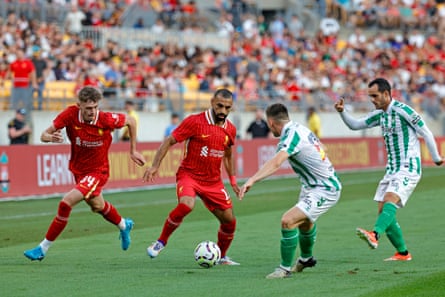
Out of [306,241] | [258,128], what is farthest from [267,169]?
[258,128]

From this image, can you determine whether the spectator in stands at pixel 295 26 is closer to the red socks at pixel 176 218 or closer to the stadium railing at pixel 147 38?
the stadium railing at pixel 147 38

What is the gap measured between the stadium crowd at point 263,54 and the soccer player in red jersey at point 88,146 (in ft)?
49.4

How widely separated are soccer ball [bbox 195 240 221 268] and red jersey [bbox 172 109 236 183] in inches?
35.0

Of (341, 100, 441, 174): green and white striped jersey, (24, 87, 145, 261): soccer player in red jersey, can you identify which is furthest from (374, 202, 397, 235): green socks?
(24, 87, 145, 261): soccer player in red jersey

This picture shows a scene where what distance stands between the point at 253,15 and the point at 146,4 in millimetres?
7314

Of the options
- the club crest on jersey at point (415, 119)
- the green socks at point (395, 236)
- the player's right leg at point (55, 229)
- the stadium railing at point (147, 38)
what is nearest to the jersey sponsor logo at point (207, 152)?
the player's right leg at point (55, 229)

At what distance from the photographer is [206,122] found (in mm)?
12539

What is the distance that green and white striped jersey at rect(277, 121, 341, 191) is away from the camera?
35.9 feet

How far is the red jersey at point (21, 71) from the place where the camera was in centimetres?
2641

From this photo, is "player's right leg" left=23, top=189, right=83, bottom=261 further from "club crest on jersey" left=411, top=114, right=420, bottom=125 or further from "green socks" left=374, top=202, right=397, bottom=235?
"club crest on jersey" left=411, top=114, right=420, bottom=125

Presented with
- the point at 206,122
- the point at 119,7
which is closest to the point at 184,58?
the point at 119,7

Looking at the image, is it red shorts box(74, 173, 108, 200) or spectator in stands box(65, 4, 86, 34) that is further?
spectator in stands box(65, 4, 86, 34)

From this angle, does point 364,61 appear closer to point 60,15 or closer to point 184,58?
point 184,58

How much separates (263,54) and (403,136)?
27.8 metres
